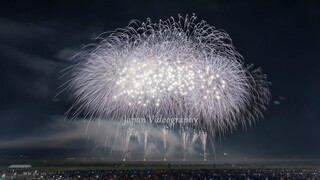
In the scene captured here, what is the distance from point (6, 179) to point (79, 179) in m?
17.9

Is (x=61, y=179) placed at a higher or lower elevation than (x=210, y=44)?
lower

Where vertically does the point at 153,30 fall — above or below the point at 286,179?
above

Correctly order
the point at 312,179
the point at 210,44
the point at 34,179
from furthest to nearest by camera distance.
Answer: the point at 312,179, the point at 34,179, the point at 210,44

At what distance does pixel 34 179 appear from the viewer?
68.2 meters

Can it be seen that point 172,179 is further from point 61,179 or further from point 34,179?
point 34,179

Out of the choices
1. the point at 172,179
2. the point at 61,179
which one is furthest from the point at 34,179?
the point at 172,179

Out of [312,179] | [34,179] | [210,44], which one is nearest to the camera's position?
[210,44]

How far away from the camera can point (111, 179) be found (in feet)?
229

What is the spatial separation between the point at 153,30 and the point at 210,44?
25.0 ft

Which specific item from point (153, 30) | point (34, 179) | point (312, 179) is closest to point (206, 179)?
point (312, 179)

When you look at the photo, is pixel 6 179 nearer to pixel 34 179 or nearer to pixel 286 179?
pixel 34 179

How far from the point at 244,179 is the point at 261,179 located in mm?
4138

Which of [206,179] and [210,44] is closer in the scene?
[210,44]

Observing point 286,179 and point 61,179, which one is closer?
point 61,179
